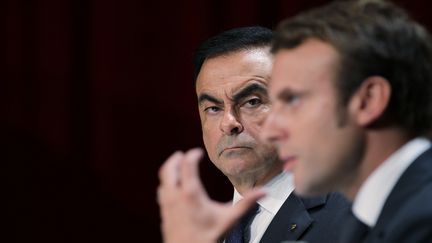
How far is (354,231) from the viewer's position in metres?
1.22

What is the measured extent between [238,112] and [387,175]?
0.76 metres

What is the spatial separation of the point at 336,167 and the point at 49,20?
217 centimetres

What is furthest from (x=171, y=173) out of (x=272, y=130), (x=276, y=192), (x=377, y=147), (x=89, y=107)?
(x=89, y=107)

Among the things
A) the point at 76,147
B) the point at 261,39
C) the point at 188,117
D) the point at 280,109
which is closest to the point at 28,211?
the point at 76,147

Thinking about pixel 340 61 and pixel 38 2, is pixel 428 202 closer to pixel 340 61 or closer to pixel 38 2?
pixel 340 61

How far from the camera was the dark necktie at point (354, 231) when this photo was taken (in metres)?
1.21

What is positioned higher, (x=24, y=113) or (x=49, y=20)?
(x=49, y=20)

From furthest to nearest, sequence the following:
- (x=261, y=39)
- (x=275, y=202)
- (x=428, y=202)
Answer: (x=261, y=39) < (x=275, y=202) < (x=428, y=202)

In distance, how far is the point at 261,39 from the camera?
6.42 ft

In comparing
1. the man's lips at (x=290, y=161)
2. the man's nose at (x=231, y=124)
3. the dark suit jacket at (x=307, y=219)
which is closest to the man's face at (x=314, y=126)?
the man's lips at (x=290, y=161)

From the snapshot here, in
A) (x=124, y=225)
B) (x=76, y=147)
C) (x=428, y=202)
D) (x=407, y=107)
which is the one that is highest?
(x=407, y=107)

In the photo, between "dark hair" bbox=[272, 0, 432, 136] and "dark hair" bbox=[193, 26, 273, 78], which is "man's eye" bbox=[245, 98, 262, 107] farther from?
"dark hair" bbox=[272, 0, 432, 136]

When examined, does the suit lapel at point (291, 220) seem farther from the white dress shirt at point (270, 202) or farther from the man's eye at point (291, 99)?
the man's eye at point (291, 99)

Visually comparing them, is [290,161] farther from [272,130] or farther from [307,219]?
[307,219]
